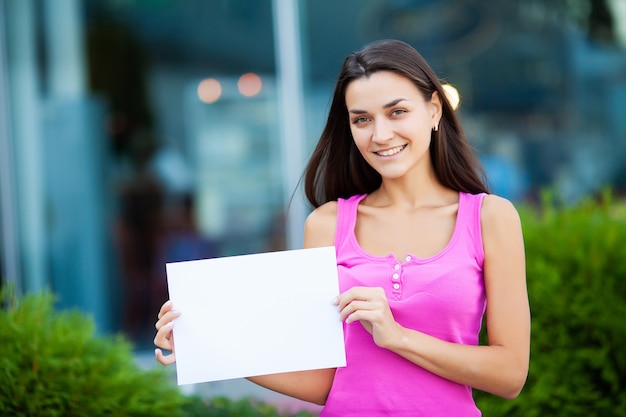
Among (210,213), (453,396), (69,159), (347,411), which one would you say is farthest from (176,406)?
(210,213)

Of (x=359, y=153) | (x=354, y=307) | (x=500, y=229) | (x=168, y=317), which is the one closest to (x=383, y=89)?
(x=359, y=153)

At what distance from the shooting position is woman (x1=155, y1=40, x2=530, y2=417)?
2.10 metres

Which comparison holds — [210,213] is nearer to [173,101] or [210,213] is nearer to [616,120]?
[173,101]

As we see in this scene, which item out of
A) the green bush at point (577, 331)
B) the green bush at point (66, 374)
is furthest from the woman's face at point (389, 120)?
the green bush at point (577, 331)

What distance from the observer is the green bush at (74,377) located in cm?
280

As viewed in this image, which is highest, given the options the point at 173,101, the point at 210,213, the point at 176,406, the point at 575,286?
the point at 173,101

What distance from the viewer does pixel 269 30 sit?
295 inches

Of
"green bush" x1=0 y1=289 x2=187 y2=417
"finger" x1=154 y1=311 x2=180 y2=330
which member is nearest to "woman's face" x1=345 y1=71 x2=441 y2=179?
"finger" x1=154 y1=311 x2=180 y2=330

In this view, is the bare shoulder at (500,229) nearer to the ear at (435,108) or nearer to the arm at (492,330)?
the arm at (492,330)

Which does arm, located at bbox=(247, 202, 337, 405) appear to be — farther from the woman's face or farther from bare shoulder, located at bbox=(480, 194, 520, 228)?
bare shoulder, located at bbox=(480, 194, 520, 228)

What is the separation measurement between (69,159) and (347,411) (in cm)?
563

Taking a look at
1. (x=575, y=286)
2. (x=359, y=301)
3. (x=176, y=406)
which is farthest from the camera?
(x=575, y=286)

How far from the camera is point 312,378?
2.33 meters

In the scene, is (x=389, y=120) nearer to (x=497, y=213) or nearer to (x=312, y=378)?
(x=497, y=213)
